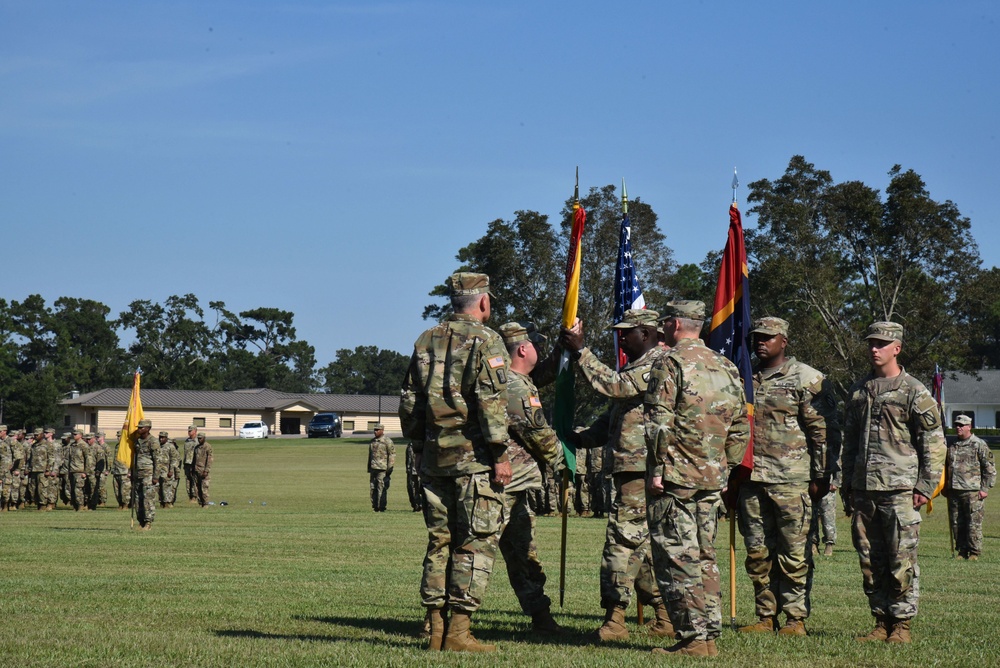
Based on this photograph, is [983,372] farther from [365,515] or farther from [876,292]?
[365,515]

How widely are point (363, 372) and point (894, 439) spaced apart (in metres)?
161

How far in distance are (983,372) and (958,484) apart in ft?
312

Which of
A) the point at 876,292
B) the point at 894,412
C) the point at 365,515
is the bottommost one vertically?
the point at 365,515

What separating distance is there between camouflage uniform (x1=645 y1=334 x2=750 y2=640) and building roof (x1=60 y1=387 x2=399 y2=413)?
93.0m

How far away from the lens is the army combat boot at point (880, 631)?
8656 mm

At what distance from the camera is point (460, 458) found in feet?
26.8

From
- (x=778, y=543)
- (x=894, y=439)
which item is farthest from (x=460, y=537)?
(x=894, y=439)

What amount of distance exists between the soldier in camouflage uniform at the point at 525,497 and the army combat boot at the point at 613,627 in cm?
53

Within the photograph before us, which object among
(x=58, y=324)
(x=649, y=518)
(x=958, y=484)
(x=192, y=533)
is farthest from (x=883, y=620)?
(x=58, y=324)

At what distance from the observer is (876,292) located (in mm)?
54719

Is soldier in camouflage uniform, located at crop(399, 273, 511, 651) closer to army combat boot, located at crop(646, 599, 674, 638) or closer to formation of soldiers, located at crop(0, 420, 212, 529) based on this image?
army combat boot, located at crop(646, 599, 674, 638)

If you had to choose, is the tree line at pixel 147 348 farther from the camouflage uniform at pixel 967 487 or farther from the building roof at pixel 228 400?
the camouflage uniform at pixel 967 487

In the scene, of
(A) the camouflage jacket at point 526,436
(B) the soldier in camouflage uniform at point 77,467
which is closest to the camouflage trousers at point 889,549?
(A) the camouflage jacket at point 526,436

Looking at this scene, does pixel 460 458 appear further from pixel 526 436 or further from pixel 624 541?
pixel 624 541
